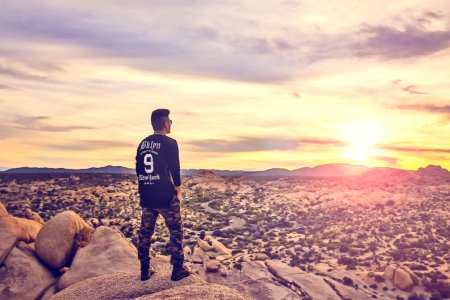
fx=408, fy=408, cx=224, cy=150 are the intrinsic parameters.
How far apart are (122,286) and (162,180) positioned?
2.24 m

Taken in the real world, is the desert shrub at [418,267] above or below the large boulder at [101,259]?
below

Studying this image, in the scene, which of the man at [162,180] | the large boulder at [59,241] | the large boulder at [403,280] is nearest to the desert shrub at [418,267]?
the large boulder at [403,280]

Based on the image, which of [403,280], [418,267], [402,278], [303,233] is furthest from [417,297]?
[303,233]

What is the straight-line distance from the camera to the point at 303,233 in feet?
116

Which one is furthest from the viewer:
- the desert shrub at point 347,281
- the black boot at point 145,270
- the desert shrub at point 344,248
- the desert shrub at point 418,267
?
the desert shrub at point 344,248

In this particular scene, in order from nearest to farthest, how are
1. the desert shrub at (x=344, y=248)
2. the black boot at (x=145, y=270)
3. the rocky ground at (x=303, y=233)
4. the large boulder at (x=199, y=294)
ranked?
the large boulder at (x=199, y=294)
the black boot at (x=145, y=270)
the rocky ground at (x=303, y=233)
the desert shrub at (x=344, y=248)

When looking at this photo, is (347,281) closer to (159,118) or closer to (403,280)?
(403,280)

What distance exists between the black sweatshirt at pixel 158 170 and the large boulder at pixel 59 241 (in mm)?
6207

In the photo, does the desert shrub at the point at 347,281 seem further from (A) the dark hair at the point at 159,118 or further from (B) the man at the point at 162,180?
(A) the dark hair at the point at 159,118

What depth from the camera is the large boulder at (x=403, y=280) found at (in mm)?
18922

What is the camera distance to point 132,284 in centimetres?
783

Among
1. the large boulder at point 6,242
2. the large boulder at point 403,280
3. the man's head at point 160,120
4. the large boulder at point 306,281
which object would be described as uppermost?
the man's head at point 160,120

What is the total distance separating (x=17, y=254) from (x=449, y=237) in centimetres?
3155

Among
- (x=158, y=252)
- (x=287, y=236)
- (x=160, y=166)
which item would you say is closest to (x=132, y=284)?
(x=160, y=166)
